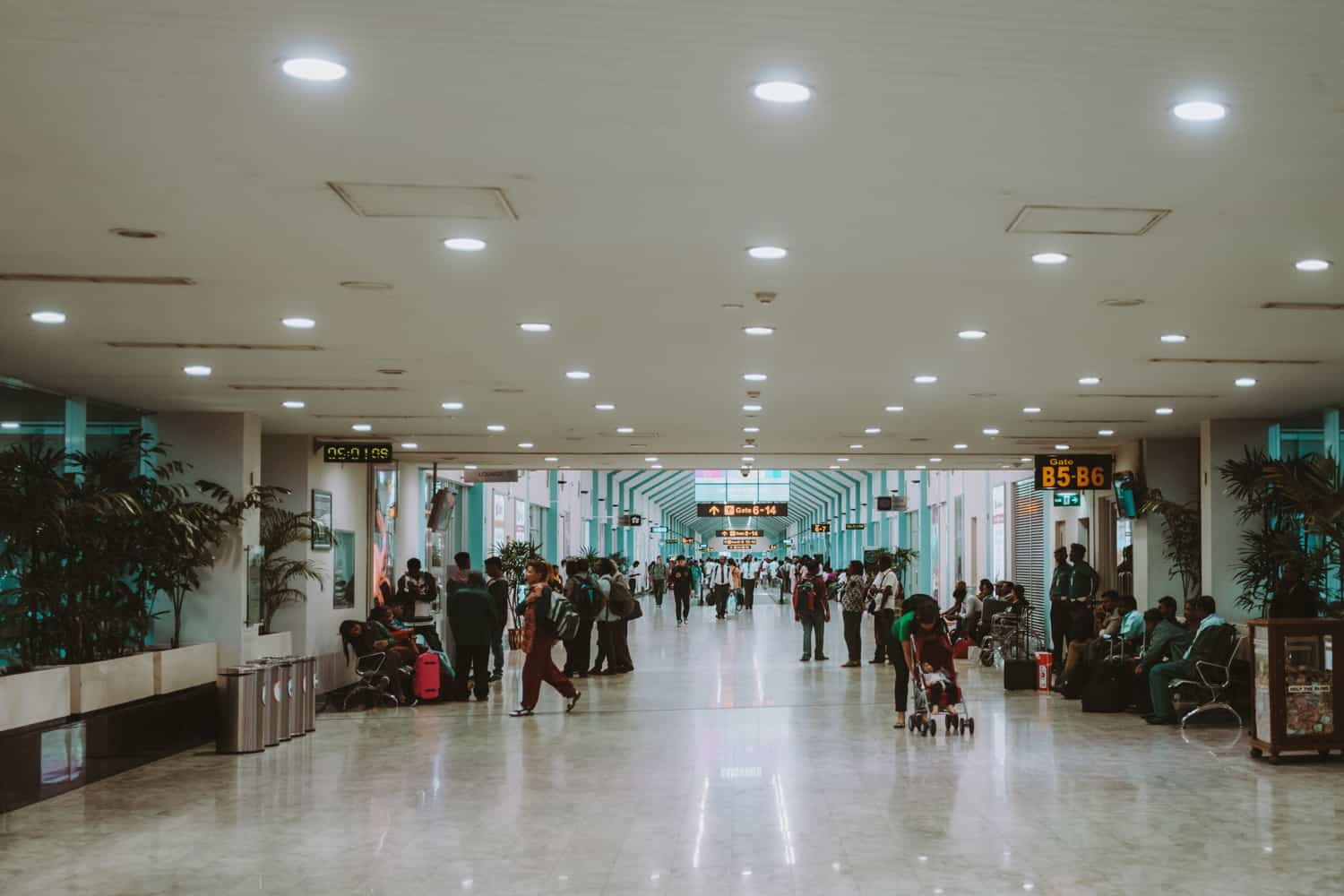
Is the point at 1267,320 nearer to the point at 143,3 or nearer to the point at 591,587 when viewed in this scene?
the point at 143,3

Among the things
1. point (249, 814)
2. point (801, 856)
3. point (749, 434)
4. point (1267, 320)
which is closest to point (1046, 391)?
point (1267, 320)

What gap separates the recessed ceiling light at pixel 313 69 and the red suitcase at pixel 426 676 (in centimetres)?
1133

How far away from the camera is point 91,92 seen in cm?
423

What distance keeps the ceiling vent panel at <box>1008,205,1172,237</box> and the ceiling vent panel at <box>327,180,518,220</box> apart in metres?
2.23

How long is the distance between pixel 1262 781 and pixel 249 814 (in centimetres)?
675

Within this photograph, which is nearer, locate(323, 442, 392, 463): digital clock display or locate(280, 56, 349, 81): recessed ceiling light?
locate(280, 56, 349, 81): recessed ceiling light

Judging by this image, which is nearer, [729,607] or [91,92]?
[91,92]

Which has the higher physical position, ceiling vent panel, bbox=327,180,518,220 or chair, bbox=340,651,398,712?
ceiling vent panel, bbox=327,180,518,220

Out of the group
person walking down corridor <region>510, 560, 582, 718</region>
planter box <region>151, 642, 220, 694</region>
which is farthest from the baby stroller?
planter box <region>151, 642, 220, 694</region>

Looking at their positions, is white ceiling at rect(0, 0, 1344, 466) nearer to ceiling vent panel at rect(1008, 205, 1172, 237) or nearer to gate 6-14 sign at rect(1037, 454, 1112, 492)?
ceiling vent panel at rect(1008, 205, 1172, 237)

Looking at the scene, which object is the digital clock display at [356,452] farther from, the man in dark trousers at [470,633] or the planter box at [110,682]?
the planter box at [110,682]

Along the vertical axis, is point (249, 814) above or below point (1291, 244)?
below

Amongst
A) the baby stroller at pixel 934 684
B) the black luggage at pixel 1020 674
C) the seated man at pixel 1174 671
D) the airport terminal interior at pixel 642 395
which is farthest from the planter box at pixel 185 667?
the seated man at pixel 1174 671

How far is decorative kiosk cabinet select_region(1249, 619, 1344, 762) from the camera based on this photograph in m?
10.2
